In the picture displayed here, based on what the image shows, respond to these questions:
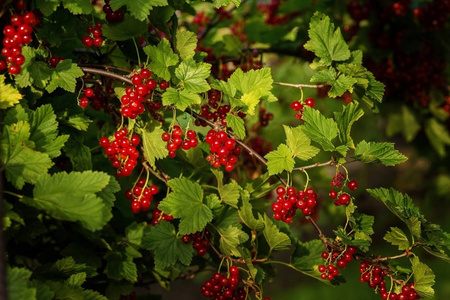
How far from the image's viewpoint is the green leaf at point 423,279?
5.61 feet

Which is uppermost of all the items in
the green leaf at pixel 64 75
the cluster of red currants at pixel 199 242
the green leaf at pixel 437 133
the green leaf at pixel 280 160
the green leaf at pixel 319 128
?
the green leaf at pixel 64 75

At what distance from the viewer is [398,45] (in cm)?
343

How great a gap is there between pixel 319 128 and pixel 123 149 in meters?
0.65

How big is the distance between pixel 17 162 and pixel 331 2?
2203mm

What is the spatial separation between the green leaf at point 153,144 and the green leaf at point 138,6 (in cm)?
39

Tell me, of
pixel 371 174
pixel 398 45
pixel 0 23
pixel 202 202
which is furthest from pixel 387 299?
pixel 371 174

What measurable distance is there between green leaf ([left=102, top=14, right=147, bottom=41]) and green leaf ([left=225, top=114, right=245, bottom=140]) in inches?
15.7

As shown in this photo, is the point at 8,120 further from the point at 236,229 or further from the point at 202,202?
the point at 236,229

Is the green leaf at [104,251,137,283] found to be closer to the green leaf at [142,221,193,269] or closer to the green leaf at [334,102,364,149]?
the green leaf at [142,221,193,269]

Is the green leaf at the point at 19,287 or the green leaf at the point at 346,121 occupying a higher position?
the green leaf at the point at 346,121

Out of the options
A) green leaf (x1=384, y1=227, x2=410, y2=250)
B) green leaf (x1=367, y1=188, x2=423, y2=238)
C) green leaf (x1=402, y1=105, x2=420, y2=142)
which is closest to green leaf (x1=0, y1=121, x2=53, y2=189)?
green leaf (x1=367, y1=188, x2=423, y2=238)

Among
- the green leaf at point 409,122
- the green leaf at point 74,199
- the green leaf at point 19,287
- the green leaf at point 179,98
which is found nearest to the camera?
the green leaf at point 19,287

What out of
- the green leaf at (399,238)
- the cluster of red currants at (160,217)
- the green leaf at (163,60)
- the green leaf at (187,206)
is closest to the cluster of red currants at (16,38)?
the green leaf at (163,60)

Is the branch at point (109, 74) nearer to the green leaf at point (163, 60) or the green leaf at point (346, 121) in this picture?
the green leaf at point (163, 60)
